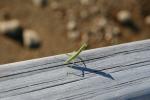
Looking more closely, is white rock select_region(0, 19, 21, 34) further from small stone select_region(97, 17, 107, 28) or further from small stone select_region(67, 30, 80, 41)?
Result: small stone select_region(97, 17, 107, 28)

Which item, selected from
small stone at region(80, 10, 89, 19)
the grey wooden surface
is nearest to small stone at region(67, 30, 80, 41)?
small stone at region(80, 10, 89, 19)

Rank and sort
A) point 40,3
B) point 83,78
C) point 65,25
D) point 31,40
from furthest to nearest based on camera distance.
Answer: point 40,3
point 65,25
point 31,40
point 83,78

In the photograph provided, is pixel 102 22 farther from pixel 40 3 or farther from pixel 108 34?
pixel 40 3

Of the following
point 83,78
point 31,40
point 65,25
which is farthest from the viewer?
point 65,25

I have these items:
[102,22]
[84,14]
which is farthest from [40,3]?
[102,22]

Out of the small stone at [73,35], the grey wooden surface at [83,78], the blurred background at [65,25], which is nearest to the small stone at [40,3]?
the blurred background at [65,25]
